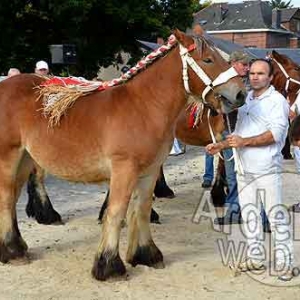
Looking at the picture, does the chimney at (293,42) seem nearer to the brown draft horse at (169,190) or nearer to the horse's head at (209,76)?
the brown draft horse at (169,190)

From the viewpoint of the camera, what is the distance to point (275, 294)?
169 inches

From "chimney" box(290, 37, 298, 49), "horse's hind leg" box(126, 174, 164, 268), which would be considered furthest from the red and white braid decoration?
"chimney" box(290, 37, 298, 49)

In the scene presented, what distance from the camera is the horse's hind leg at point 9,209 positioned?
195 inches

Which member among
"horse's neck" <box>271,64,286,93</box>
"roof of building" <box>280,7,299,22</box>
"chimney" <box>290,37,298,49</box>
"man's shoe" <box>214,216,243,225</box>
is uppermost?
"roof of building" <box>280,7,299,22</box>

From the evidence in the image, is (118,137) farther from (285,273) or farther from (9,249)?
(285,273)

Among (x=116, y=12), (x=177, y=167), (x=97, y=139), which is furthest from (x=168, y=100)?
(x=116, y=12)

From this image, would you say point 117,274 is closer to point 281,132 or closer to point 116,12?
point 281,132

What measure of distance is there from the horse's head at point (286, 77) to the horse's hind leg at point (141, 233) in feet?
18.8

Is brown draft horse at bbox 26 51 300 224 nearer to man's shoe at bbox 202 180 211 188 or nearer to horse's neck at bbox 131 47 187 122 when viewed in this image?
man's shoe at bbox 202 180 211 188

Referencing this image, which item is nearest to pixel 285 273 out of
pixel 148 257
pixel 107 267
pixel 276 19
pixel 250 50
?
pixel 148 257

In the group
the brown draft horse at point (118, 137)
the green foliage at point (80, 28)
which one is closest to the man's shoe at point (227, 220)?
the brown draft horse at point (118, 137)

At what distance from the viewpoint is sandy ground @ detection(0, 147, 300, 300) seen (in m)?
4.33

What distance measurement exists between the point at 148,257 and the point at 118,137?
1.18m

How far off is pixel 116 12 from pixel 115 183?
15182 mm
